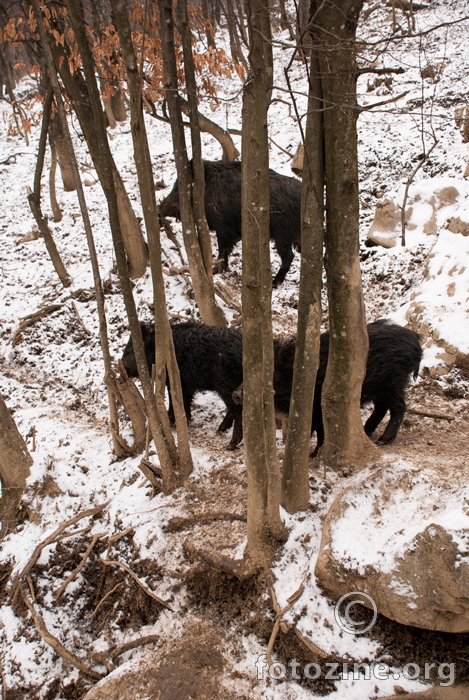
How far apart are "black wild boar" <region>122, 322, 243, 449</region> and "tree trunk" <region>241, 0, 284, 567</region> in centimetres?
172

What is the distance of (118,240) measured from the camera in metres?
3.80

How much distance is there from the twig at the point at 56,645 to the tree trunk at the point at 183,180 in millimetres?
4113

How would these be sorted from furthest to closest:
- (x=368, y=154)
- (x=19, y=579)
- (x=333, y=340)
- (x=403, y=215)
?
(x=368, y=154)
(x=403, y=215)
(x=19, y=579)
(x=333, y=340)

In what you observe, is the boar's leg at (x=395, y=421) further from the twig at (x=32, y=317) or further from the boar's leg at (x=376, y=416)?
the twig at (x=32, y=317)

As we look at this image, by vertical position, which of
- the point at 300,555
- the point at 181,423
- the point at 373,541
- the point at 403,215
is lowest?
the point at 300,555

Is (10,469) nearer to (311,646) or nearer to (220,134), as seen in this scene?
(311,646)

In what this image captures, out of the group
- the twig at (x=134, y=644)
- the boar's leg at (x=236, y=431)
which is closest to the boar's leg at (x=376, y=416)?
the boar's leg at (x=236, y=431)

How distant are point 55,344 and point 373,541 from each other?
576 cm

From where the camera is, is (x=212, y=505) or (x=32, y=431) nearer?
(x=212, y=505)

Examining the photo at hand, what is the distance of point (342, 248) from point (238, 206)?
15.7 feet

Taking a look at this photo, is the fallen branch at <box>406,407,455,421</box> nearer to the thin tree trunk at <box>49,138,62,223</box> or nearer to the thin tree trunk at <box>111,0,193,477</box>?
the thin tree trunk at <box>111,0,193,477</box>

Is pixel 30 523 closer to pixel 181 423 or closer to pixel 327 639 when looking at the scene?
→ pixel 181 423

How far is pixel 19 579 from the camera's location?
4047mm

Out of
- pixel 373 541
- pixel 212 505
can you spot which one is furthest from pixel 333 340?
pixel 212 505
